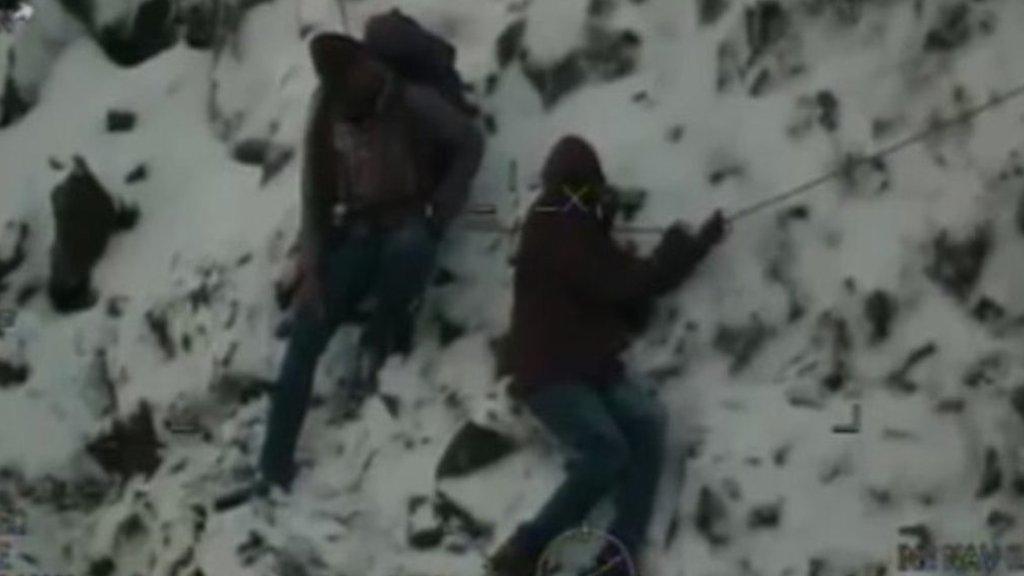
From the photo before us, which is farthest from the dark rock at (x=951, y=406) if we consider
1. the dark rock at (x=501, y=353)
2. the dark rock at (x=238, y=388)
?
the dark rock at (x=238, y=388)

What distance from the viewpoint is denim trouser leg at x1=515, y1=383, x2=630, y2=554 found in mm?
8961

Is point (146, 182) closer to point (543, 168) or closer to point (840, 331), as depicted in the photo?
point (543, 168)

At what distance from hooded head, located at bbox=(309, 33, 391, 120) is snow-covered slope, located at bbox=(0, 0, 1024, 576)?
29.4 inches

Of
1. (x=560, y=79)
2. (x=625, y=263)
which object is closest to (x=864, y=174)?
(x=625, y=263)

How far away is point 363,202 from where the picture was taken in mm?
9922

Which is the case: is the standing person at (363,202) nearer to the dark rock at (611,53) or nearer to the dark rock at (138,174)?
the dark rock at (611,53)

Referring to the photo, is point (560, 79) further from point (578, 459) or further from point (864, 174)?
point (578, 459)

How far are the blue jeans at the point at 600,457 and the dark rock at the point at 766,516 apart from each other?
0.38 meters

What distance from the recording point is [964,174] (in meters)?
9.66

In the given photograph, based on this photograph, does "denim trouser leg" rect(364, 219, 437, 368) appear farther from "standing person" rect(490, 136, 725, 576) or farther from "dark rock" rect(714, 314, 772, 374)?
"dark rock" rect(714, 314, 772, 374)

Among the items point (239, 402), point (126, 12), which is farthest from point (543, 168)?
point (126, 12)

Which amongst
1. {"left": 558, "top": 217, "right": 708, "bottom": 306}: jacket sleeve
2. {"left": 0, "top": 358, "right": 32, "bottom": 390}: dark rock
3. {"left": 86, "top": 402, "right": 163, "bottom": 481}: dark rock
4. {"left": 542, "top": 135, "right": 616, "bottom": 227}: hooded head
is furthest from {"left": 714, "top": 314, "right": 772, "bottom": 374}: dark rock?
{"left": 0, "top": 358, "right": 32, "bottom": 390}: dark rock

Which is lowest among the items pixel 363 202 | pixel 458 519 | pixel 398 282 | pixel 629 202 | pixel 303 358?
pixel 458 519

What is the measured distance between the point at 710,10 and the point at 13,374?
3637 millimetres
